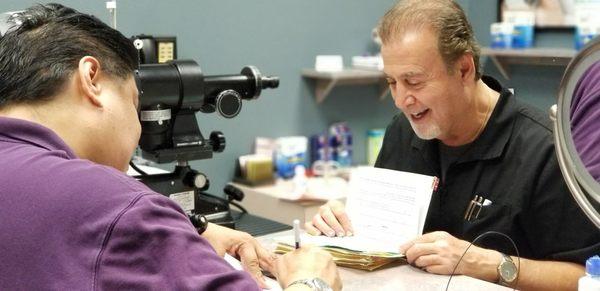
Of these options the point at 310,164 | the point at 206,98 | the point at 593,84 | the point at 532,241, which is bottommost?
the point at 310,164

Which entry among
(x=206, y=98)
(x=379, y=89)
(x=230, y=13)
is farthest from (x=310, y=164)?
(x=206, y=98)

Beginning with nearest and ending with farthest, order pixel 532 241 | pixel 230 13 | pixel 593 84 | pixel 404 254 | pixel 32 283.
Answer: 1. pixel 32 283
2. pixel 593 84
3. pixel 404 254
4. pixel 532 241
5. pixel 230 13

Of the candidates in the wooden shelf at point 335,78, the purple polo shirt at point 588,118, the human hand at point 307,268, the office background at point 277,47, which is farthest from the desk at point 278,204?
the purple polo shirt at point 588,118

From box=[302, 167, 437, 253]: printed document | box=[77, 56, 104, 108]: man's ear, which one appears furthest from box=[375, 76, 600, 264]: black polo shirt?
box=[77, 56, 104, 108]: man's ear

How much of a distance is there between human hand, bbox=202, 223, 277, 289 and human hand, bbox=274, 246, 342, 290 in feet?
0.49

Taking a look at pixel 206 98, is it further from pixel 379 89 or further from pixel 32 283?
pixel 379 89

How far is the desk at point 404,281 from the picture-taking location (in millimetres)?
1479

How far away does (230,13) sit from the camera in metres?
3.36

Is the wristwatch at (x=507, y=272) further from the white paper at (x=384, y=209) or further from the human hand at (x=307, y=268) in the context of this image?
the human hand at (x=307, y=268)

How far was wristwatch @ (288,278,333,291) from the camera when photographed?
1.27m

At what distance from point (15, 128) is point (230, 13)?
2380 millimetres

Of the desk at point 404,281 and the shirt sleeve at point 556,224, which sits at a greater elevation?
the shirt sleeve at point 556,224

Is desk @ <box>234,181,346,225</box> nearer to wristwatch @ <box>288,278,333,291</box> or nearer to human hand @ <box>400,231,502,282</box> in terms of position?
human hand @ <box>400,231,502,282</box>

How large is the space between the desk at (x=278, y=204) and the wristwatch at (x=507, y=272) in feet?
4.92
